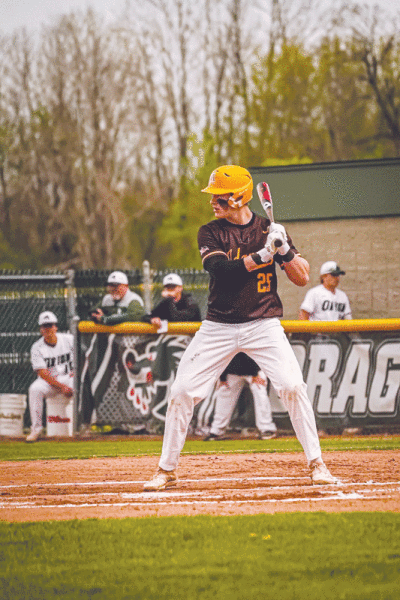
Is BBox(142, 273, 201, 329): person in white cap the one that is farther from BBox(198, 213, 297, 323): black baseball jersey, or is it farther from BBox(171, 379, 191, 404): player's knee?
BBox(171, 379, 191, 404): player's knee

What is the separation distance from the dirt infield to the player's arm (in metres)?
3.00

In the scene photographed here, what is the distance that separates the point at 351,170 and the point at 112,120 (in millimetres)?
29181

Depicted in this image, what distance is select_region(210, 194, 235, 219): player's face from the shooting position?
21.2ft

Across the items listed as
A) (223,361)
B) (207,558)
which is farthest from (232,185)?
(207,558)

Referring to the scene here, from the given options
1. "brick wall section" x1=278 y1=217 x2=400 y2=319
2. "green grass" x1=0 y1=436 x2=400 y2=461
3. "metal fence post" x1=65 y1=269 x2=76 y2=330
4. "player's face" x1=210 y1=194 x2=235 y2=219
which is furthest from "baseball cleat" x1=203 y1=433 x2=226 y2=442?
"player's face" x1=210 y1=194 x2=235 y2=219

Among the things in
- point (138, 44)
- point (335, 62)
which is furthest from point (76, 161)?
point (335, 62)

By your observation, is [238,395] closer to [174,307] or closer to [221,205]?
[174,307]

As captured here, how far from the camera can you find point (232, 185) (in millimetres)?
6438

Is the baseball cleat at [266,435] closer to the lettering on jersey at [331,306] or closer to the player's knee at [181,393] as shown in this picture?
the lettering on jersey at [331,306]

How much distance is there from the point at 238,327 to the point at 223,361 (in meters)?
0.29

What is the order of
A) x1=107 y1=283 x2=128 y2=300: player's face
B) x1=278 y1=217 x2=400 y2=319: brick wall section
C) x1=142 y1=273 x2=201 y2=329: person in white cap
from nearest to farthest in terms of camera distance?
x1=142 y1=273 x2=201 y2=329: person in white cap < x1=107 y1=283 x2=128 y2=300: player's face < x1=278 y1=217 x2=400 y2=319: brick wall section

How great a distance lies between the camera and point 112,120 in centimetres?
4138

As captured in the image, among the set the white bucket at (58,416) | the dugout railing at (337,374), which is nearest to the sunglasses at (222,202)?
the dugout railing at (337,374)

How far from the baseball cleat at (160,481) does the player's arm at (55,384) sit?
18.7 ft
